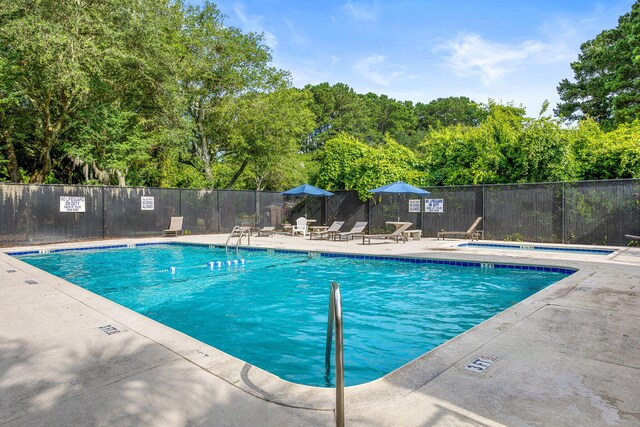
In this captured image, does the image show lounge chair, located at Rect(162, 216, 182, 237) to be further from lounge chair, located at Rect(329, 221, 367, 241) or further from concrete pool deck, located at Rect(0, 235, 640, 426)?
concrete pool deck, located at Rect(0, 235, 640, 426)

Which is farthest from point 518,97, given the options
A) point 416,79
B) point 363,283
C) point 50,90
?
point 50,90

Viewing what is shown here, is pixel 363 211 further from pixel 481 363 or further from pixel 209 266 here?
pixel 481 363

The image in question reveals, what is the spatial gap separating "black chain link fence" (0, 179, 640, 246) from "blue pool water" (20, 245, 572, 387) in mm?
2934

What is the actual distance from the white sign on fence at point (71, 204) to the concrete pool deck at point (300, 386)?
10.7 meters

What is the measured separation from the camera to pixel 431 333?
4.71 meters

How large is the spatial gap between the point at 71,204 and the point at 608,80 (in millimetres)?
26967

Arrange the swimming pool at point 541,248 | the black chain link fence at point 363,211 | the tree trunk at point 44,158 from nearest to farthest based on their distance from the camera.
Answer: the swimming pool at point 541,248, the black chain link fence at point 363,211, the tree trunk at point 44,158

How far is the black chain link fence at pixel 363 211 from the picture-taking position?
12047 mm

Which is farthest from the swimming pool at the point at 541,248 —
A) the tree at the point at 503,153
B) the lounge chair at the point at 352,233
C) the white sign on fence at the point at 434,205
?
the lounge chair at the point at 352,233

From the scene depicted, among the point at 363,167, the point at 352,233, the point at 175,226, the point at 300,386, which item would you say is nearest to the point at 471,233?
the point at 352,233

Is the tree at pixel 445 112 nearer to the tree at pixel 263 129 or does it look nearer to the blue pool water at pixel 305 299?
the tree at pixel 263 129

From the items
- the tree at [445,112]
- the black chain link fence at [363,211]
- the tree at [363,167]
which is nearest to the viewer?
the black chain link fence at [363,211]

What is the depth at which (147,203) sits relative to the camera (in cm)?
1554

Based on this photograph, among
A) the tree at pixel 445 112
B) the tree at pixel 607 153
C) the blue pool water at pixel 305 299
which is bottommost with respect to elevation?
the blue pool water at pixel 305 299
